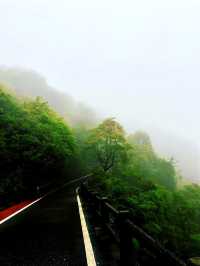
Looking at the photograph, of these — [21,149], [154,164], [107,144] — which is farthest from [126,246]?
[154,164]

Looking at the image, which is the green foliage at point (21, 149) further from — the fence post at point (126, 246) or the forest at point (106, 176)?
the fence post at point (126, 246)

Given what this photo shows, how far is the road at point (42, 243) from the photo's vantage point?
7.31 metres

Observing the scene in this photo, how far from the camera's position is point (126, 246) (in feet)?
20.1

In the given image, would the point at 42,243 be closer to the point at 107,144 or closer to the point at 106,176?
the point at 106,176

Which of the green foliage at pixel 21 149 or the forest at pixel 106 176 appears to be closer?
the forest at pixel 106 176

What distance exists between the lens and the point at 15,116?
37.2 m

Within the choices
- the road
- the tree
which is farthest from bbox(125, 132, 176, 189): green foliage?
the road

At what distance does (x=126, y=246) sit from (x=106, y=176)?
23514 mm

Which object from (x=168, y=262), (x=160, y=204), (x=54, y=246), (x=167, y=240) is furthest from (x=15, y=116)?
(x=168, y=262)

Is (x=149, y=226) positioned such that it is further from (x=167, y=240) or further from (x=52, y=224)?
(x=52, y=224)

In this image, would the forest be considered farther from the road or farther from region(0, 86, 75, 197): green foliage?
the road

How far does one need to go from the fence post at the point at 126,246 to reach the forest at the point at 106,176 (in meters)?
1.03

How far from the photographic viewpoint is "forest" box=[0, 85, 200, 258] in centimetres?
1877

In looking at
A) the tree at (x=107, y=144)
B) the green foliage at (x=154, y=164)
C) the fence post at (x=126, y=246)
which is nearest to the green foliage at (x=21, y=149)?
the tree at (x=107, y=144)
